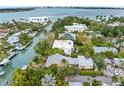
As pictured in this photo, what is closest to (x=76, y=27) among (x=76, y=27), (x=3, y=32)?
(x=76, y=27)

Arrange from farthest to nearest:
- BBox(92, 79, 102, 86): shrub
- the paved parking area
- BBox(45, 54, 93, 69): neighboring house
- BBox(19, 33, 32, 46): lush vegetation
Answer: BBox(19, 33, 32, 46): lush vegetation
BBox(45, 54, 93, 69): neighboring house
the paved parking area
BBox(92, 79, 102, 86): shrub

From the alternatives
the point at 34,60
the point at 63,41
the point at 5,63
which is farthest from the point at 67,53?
the point at 5,63

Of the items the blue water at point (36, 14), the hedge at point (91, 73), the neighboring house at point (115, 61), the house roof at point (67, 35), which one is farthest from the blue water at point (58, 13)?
the hedge at point (91, 73)

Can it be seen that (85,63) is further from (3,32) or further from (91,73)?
(3,32)

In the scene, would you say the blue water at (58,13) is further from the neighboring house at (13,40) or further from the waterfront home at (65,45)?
the waterfront home at (65,45)

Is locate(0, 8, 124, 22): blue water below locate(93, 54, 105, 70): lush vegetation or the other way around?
the other way around

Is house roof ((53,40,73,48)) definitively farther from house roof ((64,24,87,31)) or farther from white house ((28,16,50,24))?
white house ((28,16,50,24))

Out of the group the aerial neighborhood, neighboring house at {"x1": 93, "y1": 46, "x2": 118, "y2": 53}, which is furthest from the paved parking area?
neighboring house at {"x1": 93, "y1": 46, "x2": 118, "y2": 53}
